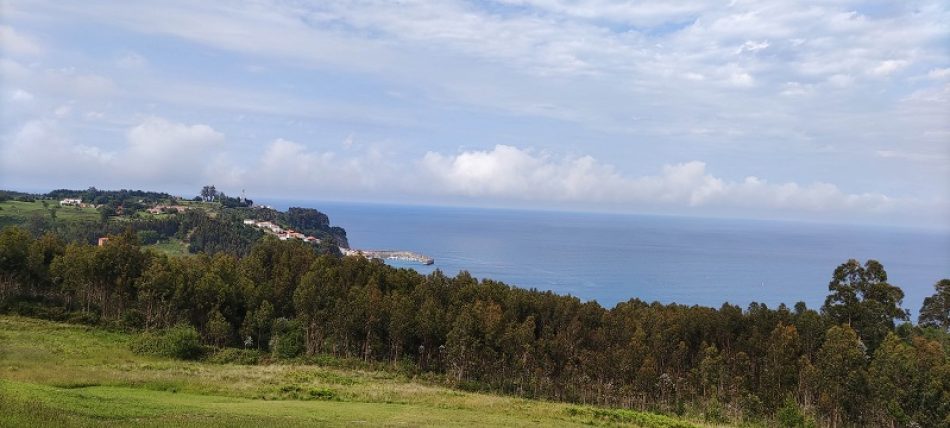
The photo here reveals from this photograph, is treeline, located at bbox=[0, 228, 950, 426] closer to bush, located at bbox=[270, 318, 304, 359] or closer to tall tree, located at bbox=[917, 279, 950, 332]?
bush, located at bbox=[270, 318, 304, 359]

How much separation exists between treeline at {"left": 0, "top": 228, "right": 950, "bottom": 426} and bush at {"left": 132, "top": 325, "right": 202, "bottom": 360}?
2007mm

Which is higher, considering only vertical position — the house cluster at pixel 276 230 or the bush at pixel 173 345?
the house cluster at pixel 276 230

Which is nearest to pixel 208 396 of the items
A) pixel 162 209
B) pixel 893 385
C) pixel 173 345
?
pixel 173 345

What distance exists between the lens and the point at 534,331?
1770 inches

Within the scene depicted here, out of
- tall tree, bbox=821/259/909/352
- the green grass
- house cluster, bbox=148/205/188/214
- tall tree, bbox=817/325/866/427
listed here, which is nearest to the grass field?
tall tree, bbox=817/325/866/427

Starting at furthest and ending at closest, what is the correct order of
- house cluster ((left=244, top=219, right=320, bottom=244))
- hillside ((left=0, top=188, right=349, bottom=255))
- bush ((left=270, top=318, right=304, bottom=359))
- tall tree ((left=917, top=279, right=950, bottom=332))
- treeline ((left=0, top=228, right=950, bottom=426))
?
house cluster ((left=244, top=219, right=320, bottom=244)) → hillside ((left=0, top=188, right=349, bottom=255)) → tall tree ((left=917, top=279, right=950, bottom=332)) → bush ((left=270, top=318, right=304, bottom=359)) → treeline ((left=0, top=228, right=950, bottom=426))

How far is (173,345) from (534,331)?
25995 mm

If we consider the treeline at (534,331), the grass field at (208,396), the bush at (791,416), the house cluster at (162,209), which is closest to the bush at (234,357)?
the treeline at (534,331)

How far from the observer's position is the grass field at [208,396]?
58.9 feet

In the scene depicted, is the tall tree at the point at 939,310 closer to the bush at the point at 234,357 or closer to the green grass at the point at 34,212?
the bush at the point at 234,357

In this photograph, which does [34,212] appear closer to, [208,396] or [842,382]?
[208,396]

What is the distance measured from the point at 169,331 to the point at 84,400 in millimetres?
23943

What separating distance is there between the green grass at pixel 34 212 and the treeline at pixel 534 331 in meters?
74.4

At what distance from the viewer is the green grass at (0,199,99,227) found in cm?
11094
